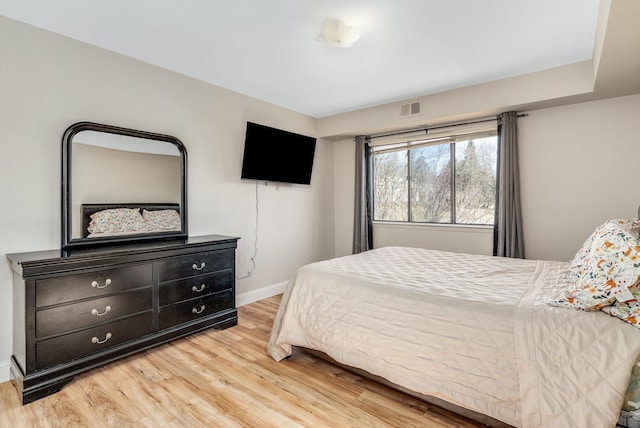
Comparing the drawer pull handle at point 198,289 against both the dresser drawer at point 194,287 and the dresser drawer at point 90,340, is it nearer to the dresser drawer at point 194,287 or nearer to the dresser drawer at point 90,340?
the dresser drawer at point 194,287

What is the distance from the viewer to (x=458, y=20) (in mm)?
2174

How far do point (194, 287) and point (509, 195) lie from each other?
3371 mm

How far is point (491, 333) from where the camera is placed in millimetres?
1603

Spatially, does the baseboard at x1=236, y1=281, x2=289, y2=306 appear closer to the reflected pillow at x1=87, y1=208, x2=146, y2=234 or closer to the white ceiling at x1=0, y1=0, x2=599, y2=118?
the reflected pillow at x1=87, y1=208, x2=146, y2=234

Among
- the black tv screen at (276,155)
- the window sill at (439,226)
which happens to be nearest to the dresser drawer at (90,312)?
the black tv screen at (276,155)

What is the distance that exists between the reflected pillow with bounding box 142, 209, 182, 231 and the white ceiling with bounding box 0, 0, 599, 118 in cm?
137

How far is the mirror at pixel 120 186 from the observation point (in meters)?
2.41

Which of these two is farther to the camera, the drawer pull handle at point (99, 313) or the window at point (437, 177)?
the window at point (437, 177)

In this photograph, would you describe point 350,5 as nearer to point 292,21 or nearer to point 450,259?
point 292,21

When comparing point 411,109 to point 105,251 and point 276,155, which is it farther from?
point 105,251

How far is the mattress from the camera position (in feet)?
4.50

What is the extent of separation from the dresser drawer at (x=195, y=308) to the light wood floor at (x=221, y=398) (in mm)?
275

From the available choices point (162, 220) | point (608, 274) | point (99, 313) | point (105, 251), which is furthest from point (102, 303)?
point (608, 274)

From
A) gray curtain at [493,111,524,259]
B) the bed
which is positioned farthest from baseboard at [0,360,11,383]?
gray curtain at [493,111,524,259]
